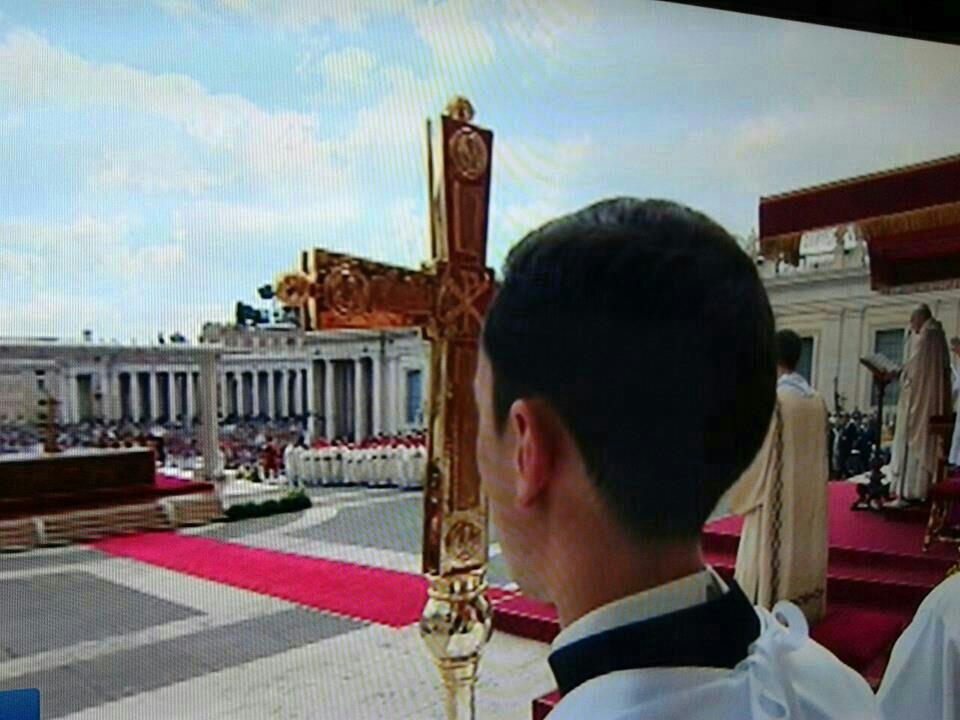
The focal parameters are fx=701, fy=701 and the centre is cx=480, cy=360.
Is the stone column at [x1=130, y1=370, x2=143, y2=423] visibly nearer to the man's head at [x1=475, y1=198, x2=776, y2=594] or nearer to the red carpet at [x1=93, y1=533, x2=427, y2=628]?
the red carpet at [x1=93, y1=533, x2=427, y2=628]

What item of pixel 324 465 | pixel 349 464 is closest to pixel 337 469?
pixel 349 464

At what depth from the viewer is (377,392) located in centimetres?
122

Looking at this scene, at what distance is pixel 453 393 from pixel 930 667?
520 mm

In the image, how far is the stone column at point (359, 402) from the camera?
1203mm

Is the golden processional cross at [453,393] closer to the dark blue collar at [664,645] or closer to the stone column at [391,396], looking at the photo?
the stone column at [391,396]

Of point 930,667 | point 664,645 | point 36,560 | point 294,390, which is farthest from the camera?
point 36,560

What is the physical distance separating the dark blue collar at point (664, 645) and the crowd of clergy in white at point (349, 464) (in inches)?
54.1

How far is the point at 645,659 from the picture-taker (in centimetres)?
28

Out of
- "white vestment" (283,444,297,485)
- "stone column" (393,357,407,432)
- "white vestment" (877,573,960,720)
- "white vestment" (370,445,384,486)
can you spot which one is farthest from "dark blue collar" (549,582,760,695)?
"white vestment" (370,445,384,486)

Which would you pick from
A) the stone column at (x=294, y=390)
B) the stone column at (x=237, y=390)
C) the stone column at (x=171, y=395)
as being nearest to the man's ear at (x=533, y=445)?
the stone column at (x=294, y=390)

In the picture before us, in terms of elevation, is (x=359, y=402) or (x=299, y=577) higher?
(x=359, y=402)

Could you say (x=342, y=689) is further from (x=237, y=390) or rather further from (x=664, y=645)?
(x=664, y=645)

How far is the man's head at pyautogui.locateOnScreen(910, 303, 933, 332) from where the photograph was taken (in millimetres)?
1894

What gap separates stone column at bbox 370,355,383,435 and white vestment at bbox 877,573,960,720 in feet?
2.52
